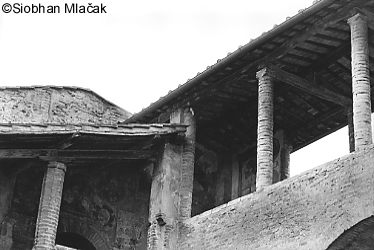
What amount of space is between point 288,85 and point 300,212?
9.76ft

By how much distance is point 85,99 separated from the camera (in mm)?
15680

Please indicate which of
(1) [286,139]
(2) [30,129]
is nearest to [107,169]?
(2) [30,129]

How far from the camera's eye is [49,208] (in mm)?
12016

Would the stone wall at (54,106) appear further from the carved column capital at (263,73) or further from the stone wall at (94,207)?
the carved column capital at (263,73)

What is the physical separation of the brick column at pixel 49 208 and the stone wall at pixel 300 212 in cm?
232

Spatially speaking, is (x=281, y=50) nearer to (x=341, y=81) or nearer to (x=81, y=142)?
(x=341, y=81)

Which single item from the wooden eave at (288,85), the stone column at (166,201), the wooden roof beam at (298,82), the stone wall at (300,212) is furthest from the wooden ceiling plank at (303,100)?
the stone wall at (300,212)

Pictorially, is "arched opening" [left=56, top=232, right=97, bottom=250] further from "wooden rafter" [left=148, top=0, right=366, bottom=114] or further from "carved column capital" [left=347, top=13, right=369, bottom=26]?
"carved column capital" [left=347, top=13, right=369, bottom=26]

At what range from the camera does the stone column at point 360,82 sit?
9.58m

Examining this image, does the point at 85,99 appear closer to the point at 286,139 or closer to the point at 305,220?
the point at 286,139

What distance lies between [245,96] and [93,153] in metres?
2.83

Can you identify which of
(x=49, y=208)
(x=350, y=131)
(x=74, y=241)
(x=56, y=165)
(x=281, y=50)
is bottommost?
(x=49, y=208)

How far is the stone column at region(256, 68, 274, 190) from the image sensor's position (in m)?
11.0

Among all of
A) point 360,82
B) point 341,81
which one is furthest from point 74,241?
point 360,82
